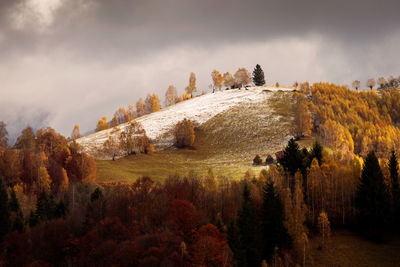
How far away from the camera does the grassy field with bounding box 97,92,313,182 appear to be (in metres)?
100

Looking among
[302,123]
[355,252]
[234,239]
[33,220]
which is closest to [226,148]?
[302,123]

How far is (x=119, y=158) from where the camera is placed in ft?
384

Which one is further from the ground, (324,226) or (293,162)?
(293,162)

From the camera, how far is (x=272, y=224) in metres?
59.2

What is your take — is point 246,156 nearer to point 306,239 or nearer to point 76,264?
point 306,239

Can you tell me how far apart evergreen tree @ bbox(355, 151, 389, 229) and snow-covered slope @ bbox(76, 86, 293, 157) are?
83.5 metres

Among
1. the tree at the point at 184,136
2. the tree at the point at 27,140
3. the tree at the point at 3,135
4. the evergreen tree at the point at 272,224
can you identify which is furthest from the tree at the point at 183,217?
the tree at the point at 3,135

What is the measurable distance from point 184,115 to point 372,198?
369ft

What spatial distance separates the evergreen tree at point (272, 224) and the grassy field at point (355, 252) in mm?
5333

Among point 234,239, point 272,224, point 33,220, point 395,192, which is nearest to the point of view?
point 234,239

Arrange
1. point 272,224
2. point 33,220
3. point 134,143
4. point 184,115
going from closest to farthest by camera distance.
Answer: point 272,224
point 33,220
point 134,143
point 184,115

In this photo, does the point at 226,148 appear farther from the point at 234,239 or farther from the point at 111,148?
the point at 234,239

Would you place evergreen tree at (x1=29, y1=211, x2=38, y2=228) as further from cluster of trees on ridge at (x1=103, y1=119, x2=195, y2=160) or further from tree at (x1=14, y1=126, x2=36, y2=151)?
cluster of trees on ridge at (x1=103, y1=119, x2=195, y2=160)

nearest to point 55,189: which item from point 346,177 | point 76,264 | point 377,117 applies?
point 76,264
